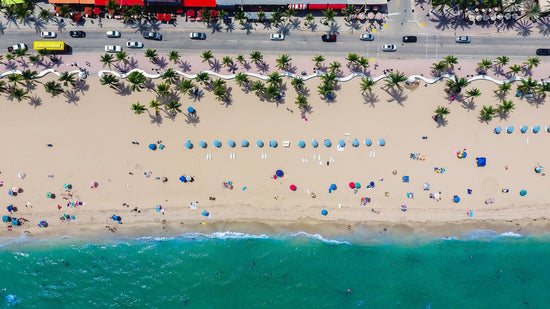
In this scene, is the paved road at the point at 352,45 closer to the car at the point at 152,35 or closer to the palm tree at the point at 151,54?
the car at the point at 152,35

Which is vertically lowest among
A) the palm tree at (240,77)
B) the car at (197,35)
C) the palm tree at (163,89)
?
the palm tree at (163,89)

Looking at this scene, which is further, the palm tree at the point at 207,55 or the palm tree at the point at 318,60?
the palm tree at the point at 318,60

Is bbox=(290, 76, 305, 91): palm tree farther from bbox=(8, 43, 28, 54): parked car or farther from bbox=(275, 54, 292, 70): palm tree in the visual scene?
bbox=(8, 43, 28, 54): parked car

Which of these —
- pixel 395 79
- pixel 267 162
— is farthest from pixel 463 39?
pixel 267 162

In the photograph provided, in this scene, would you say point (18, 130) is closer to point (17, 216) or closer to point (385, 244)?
point (17, 216)

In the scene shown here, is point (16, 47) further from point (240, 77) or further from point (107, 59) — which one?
point (240, 77)

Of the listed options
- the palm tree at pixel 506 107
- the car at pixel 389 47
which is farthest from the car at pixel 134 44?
the palm tree at pixel 506 107

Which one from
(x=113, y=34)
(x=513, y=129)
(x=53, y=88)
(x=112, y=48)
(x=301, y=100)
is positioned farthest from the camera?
(x=513, y=129)
